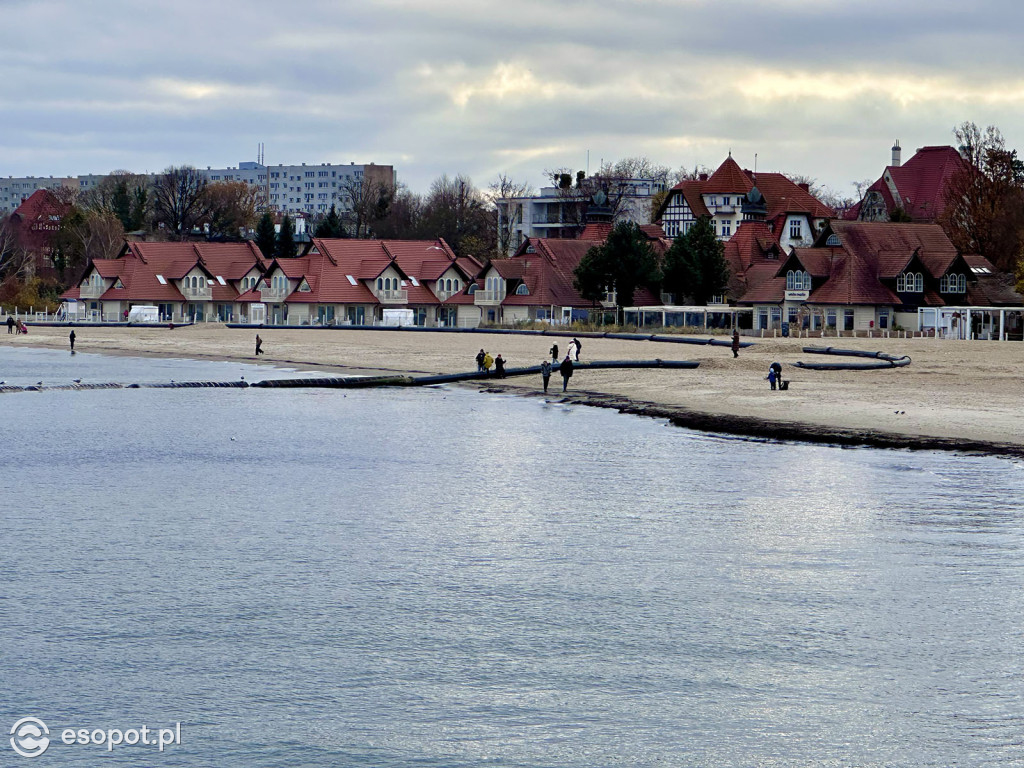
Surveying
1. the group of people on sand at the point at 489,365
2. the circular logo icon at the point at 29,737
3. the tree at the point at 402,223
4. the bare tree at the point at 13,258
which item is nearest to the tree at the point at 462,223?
the tree at the point at 402,223

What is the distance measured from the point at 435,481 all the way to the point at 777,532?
9.49 metres

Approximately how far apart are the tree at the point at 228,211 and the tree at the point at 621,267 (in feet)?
260

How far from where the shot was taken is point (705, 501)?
92.9ft

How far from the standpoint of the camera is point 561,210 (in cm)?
16225

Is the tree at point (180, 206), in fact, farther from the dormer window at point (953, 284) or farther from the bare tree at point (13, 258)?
the dormer window at point (953, 284)

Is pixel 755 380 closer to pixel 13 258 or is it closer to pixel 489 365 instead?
pixel 489 365

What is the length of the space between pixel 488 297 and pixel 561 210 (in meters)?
49.7

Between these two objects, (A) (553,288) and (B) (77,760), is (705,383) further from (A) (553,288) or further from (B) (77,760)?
(A) (553,288)

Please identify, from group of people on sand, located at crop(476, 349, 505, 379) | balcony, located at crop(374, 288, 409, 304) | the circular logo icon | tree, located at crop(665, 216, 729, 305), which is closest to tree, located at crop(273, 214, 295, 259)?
balcony, located at crop(374, 288, 409, 304)

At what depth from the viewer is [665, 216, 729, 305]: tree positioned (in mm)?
102125

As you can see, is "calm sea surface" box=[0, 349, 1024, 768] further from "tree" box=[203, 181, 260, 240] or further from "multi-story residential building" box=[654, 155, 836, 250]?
"tree" box=[203, 181, 260, 240]

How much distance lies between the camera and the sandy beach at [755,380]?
3894cm

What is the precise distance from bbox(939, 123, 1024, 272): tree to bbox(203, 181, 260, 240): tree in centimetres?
9242

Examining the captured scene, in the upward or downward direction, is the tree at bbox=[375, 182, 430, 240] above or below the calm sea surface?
above
